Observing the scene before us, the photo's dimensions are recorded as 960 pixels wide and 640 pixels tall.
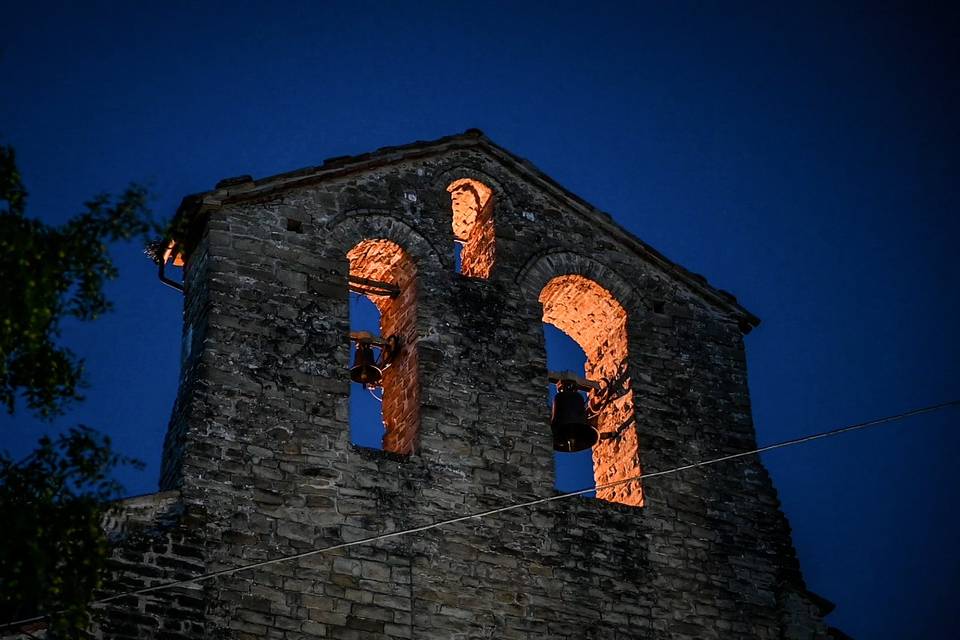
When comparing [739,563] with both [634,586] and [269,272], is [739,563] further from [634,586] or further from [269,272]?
[269,272]

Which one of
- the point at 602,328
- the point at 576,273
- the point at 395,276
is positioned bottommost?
the point at 602,328

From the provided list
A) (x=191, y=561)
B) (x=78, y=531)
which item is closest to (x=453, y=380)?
(x=191, y=561)

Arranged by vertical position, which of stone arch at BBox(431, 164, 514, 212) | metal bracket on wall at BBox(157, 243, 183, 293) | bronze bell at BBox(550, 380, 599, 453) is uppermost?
stone arch at BBox(431, 164, 514, 212)

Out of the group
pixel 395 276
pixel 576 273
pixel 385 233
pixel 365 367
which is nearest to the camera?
pixel 365 367

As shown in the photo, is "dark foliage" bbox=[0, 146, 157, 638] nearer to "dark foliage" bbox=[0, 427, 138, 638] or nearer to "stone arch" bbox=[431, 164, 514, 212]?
"dark foliage" bbox=[0, 427, 138, 638]

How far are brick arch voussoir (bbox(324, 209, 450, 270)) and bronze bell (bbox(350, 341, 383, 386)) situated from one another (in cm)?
92

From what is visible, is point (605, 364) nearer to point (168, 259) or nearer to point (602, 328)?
point (602, 328)

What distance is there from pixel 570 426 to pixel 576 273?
169cm

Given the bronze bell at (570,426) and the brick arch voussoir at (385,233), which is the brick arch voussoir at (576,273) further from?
the bronze bell at (570,426)

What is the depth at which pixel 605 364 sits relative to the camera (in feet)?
55.3

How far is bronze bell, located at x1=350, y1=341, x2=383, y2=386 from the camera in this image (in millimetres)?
15773

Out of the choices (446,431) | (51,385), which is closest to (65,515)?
(51,385)

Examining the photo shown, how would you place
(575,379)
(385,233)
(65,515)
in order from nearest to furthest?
(65,515) → (385,233) → (575,379)

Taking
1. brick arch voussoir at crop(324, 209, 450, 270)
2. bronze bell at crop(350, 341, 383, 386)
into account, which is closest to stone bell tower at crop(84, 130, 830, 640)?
brick arch voussoir at crop(324, 209, 450, 270)
